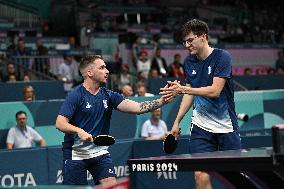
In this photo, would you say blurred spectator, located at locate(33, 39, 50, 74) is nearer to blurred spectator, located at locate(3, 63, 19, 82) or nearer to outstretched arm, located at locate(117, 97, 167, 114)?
blurred spectator, located at locate(3, 63, 19, 82)

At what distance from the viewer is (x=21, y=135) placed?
38.8ft

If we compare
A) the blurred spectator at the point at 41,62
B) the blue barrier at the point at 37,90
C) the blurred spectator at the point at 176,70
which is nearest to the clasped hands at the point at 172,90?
the blue barrier at the point at 37,90

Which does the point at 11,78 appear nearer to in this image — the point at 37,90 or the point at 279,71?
the point at 37,90

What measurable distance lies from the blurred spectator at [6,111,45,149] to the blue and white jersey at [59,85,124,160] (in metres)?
4.35

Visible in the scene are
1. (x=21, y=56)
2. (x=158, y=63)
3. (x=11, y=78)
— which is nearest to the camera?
(x=11, y=78)

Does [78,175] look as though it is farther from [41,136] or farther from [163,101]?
[41,136]

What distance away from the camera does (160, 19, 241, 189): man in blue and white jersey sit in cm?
724

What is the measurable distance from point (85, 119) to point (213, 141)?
1262mm

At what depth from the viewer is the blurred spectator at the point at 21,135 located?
11698mm

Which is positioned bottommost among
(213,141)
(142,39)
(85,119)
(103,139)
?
(213,141)

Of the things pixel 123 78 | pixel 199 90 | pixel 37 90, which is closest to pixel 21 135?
pixel 37 90

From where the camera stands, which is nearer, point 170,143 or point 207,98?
point 170,143

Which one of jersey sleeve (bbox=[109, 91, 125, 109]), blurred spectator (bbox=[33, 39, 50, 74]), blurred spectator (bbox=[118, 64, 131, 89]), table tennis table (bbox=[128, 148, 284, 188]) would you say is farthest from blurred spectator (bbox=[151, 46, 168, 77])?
table tennis table (bbox=[128, 148, 284, 188])

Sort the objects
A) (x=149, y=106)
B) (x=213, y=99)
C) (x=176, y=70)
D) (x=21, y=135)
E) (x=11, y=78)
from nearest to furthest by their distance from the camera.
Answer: (x=213, y=99) < (x=149, y=106) < (x=21, y=135) < (x=11, y=78) < (x=176, y=70)
